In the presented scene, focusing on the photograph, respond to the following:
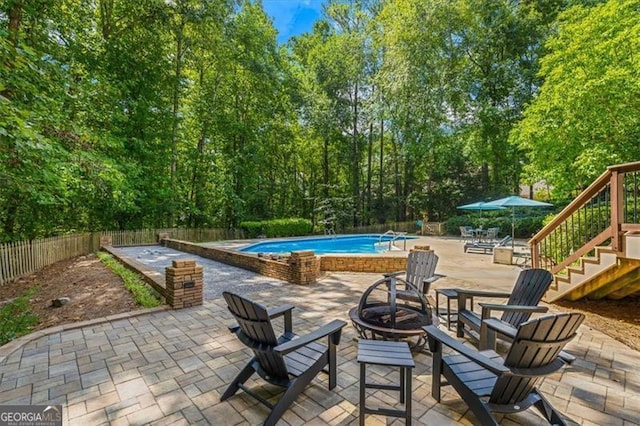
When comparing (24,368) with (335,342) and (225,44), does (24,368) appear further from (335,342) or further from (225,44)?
(225,44)

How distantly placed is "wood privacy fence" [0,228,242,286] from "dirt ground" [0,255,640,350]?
1.69 feet

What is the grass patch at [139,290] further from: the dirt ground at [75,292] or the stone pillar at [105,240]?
the stone pillar at [105,240]

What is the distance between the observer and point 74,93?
856 centimetres

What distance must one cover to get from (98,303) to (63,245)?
7.33 metres

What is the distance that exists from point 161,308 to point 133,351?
133cm

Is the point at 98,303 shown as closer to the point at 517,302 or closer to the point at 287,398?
the point at 287,398

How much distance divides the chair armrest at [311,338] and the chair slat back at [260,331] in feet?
0.19

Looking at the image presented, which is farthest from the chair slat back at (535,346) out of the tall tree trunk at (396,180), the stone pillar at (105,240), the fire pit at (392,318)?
the tall tree trunk at (396,180)

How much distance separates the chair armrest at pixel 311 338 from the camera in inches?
81.4

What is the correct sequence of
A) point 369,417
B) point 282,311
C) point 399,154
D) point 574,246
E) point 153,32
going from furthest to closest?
point 399,154 → point 153,32 → point 574,246 → point 282,311 → point 369,417

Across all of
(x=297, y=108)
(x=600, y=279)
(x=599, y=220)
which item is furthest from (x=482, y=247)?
(x=297, y=108)

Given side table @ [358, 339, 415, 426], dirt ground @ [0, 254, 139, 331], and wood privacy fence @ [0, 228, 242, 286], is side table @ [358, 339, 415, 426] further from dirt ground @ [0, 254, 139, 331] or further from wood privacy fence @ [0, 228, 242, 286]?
wood privacy fence @ [0, 228, 242, 286]

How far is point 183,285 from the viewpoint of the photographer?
15.0ft

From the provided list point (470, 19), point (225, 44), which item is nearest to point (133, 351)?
point (225, 44)
